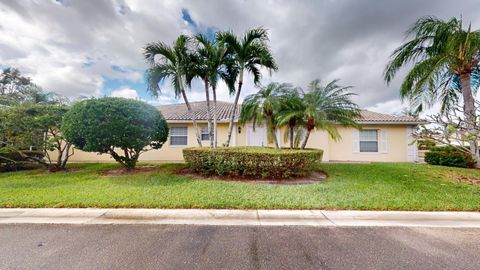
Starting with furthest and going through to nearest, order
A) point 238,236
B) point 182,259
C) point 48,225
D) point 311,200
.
Result: point 311,200
point 48,225
point 238,236
point 182,259

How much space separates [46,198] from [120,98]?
13.0ft

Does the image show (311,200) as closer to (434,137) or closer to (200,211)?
(200,211)

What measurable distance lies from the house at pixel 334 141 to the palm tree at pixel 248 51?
400 cm

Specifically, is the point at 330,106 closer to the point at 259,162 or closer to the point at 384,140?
the point at 259,162

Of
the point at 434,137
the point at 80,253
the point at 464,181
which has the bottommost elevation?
the point at 80,253

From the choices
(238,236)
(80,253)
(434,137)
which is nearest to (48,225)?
(80,253)

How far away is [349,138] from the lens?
12336 mm

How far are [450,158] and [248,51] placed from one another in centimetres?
1206

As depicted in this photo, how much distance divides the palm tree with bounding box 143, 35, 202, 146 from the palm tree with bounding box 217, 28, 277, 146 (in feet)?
5.36

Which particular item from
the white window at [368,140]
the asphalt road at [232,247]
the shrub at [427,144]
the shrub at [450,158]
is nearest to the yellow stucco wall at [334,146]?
the white window at [368,140]

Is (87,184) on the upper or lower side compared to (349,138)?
lower

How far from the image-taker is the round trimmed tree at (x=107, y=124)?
6.93 metres

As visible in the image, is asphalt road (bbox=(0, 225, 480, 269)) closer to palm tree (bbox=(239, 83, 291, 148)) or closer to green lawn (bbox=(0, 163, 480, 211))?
green lawn (bbox=(0, 163, 480, 211))

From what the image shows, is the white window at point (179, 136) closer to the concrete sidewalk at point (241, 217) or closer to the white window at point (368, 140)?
the concrete sidewalk at point (241, 217)
